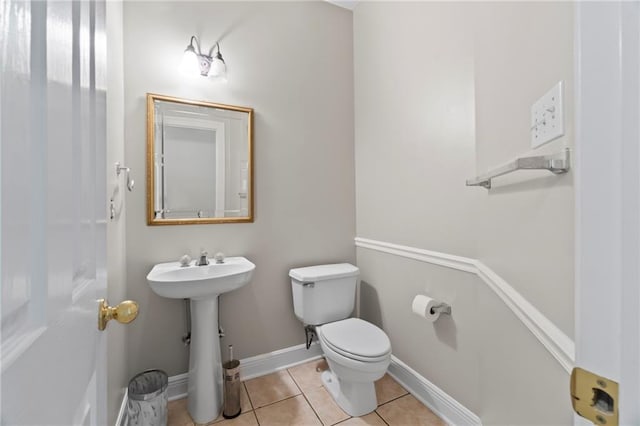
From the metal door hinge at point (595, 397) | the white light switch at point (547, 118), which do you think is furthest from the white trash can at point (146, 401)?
the white light switch at point (547, 118)

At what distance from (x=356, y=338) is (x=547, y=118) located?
138 cm

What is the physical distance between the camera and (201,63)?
5.76 ft

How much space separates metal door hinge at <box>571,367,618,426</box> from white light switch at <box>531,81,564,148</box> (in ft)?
1.52

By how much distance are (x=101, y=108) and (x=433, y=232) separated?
1.51 metres

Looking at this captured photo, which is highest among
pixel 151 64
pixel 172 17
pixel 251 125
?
pixel 172 17

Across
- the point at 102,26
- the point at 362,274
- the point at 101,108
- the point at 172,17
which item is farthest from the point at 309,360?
the point at 172,17

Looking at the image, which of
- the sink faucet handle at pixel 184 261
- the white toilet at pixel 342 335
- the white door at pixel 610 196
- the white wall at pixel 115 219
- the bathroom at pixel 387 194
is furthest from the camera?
the sink faucet handle at pixel 184 261

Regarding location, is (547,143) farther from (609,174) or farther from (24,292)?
(24,292)

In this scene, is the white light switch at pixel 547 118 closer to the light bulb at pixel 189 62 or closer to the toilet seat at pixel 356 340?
the toilet seat at pixel 356 340

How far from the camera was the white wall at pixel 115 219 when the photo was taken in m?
1.18

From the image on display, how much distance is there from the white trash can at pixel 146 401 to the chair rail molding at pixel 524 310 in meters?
1.59

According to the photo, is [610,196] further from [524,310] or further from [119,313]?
[119,313]

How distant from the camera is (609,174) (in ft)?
0.98

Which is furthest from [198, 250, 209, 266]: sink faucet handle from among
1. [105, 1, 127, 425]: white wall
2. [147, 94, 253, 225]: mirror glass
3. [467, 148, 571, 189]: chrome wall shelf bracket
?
[467, 148, 571, 189]: chrome wall shelf bracket
